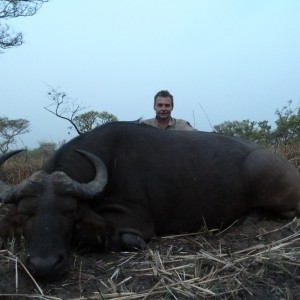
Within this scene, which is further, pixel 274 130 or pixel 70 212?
pixel 274 130

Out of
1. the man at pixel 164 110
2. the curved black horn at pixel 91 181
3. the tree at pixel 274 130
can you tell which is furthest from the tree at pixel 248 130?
the curved black horn at pixel 91 181

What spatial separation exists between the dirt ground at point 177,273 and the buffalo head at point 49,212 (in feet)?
0.43

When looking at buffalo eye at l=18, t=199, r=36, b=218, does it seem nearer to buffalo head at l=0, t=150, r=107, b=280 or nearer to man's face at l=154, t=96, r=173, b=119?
buffalo head at l=0, t=150, r=107, b=280

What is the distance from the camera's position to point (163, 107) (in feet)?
23.1

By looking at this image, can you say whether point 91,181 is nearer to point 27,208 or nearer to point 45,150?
point 27,208

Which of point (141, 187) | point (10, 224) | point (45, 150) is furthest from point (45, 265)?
point (45, 150)

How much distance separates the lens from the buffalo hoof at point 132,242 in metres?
4.11

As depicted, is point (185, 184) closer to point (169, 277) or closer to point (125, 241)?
point (125, 241)

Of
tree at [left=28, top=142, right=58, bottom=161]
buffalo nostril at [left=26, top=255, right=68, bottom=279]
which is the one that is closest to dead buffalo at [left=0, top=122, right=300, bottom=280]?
buffalo nostril at [left=26, top=255, right=68, bottom=279]

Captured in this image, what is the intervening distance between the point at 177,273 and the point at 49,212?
0.91m

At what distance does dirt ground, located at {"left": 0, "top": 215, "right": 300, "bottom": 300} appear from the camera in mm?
3068

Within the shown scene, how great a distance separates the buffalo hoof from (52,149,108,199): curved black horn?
0.44 metres

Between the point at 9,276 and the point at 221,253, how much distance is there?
1.42 m

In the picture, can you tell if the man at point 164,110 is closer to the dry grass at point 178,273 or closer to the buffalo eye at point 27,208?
the dry grass at point 178,273
